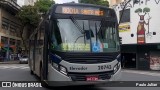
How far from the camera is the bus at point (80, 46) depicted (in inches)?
433

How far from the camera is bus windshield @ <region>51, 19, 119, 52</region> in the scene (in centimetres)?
1112

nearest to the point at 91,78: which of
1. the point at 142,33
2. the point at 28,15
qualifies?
the point at 142,33

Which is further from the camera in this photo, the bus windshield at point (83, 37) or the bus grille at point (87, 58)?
the bus windshield at point (83, 37)

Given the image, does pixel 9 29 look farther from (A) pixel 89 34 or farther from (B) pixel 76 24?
(A) pixel 89 34

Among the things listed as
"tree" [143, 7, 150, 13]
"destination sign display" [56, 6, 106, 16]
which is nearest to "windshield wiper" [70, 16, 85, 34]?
"destination sign display" [56, 6, 106, 16]

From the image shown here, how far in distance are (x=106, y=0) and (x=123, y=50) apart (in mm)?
17642

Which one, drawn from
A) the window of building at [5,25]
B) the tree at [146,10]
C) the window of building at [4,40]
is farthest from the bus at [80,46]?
the window of building at [5,25]

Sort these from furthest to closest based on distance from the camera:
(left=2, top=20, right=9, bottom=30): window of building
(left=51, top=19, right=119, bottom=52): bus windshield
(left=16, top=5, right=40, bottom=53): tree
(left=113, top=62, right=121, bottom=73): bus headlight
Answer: (left=16, top=5, right=40, bottom=53): tree, (left=2, top=20, right=9, bottom=30): window of building, (left=113, top=62, right=121, bottom=73): bus headlight, (left=51, top=19, right=119, bottom=52): bus windshield

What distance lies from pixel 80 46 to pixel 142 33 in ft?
82.2

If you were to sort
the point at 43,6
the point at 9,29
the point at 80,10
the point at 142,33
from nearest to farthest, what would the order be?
the point at 80,10
the point at 142,33
the point at 9,29
the point at 43,6

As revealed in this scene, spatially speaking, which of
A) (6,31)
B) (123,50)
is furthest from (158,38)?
(6,31)

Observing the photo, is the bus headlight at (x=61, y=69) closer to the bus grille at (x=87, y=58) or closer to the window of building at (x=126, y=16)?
the bus grille at (x=87, y=58)

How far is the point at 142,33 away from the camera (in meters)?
35.2

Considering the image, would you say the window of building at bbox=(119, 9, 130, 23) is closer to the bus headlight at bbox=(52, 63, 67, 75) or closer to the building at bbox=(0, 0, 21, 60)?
the building at bbox=(0, 0, 21, 60)
